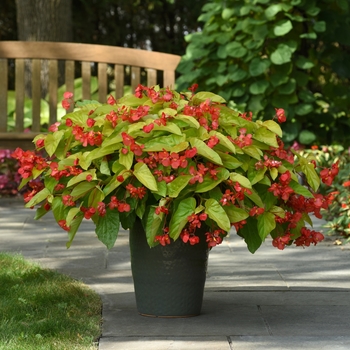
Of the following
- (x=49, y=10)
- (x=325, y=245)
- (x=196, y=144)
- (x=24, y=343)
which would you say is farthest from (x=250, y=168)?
(x=49, y=10)

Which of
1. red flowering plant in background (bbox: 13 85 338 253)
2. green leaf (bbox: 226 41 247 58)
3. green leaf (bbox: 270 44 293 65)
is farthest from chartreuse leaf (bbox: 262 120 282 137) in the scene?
green leaf (bbox: 226 41 247 58)

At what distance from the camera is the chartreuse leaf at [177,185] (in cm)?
337

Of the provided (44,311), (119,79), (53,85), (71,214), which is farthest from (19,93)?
(71,214)

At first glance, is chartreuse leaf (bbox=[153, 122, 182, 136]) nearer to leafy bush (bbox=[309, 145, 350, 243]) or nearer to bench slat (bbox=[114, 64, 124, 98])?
leafy bush (bbox=[309, 145, 350, 243])

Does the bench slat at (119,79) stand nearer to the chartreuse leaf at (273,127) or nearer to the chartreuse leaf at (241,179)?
the chartreuse leaf at (273,127)

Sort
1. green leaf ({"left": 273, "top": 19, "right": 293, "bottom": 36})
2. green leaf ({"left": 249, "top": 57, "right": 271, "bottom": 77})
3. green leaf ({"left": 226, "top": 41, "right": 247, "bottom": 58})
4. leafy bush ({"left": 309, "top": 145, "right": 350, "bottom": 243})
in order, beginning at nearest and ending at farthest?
leafy bush ({"left": 309, "top": 145, "right": 350, "bottom": 243}) < green leaf ({"left": 273, "top": 19, "right": 293, "bottom": 36}) < green leaf ({"left": 249, "top": 57, "right": 271, "bottom": 77}) < green leaf ({"left": 226, "top": 41, "right": 247, "bottom": 58})

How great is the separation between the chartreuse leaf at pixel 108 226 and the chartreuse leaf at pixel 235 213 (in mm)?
457

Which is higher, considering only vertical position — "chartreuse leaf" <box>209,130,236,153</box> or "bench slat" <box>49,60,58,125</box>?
"chartreuse leaf" <box>209,130,236,153</box>

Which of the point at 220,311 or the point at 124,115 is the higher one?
the point at 124,115

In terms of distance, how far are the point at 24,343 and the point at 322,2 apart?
603 cm

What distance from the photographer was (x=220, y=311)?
12.7 ft

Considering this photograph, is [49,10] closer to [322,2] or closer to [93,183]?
[322,2]

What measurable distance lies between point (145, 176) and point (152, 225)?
0.21 meters

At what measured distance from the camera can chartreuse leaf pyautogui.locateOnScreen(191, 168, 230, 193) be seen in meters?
3.41
